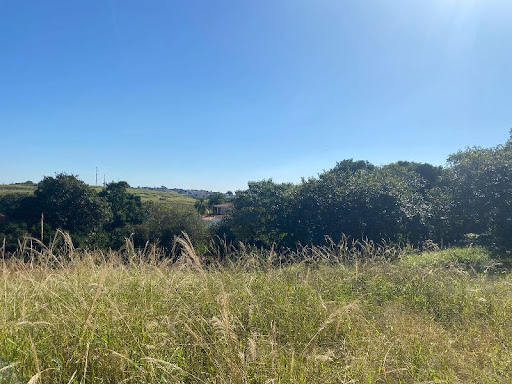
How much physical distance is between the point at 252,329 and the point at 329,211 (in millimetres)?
10398

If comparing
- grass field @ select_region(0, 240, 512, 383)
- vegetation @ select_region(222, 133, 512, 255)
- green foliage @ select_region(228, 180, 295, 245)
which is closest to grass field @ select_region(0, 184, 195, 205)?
green foliage @ select_region(228, 180, 295, 245)

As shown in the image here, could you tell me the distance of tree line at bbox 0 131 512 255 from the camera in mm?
9852

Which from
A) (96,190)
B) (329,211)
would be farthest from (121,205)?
(329,211)

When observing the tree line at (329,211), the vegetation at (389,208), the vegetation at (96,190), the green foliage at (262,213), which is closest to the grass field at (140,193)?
the vegetation at (96,190)

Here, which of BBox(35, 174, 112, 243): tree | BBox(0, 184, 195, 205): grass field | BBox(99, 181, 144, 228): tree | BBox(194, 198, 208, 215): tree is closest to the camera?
BBox(35, 174, 112, 243): tree

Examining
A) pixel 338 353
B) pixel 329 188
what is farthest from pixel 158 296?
pixel 329 188

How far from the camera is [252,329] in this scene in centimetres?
289

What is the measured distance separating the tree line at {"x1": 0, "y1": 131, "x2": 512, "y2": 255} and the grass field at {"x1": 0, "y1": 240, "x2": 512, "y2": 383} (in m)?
6.19

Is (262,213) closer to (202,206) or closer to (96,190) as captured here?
(96,190)

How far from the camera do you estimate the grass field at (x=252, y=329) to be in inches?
82.7

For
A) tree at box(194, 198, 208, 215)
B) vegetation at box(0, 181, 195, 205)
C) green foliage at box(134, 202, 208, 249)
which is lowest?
green foliage at box(134, 202, 208, 249)

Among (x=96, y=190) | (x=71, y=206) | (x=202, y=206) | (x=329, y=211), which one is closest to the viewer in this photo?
(x=329, y=211)

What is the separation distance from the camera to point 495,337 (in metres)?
3.07

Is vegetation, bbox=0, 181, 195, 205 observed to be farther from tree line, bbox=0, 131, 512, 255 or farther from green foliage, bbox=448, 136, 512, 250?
green foliage, bbox=448, 136, 512, 250
